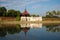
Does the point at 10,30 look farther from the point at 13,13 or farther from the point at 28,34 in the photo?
the point at 13,13

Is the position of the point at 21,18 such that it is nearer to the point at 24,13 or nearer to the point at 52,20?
the point at 24,13

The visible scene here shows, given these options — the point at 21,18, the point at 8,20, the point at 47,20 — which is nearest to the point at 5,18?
the point at 8,20

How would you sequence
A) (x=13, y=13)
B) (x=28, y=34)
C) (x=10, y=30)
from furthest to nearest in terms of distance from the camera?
(x=13, y=13), (x=10, y=30), (x=28, y=34)

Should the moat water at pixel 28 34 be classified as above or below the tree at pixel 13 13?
below

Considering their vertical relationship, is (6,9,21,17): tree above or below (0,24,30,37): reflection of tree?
above

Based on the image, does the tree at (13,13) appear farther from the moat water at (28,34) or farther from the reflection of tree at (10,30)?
the moat water at (28,34)

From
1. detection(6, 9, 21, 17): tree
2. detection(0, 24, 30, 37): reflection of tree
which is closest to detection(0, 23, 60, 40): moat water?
detection(0, 24, 30, 37): reflection of tree

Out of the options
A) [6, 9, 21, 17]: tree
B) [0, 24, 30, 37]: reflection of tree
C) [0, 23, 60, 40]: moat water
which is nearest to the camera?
[0, 23, 60, 40]: moat water

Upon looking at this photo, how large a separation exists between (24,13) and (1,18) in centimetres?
727

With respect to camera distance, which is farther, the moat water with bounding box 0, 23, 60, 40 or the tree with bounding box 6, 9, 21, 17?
the tree with bounding box 6, 9, 21, 17

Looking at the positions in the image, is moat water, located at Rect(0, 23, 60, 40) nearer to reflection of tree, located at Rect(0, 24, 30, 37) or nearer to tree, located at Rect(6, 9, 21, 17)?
reflection of tree, located at Rect(0, 24, 30, 37)

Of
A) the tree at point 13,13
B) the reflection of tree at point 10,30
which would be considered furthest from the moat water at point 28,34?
the tree at point 13,13

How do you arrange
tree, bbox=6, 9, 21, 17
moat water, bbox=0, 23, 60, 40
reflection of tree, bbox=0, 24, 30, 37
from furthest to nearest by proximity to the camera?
1. tree, bbox=6, 9, 21, 17
2. reflection of tree, bbox=0, 24, 30, 37
3. moat water, bbox=0, 23, 60, 40

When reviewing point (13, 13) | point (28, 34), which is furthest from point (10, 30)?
point (13, 13)
